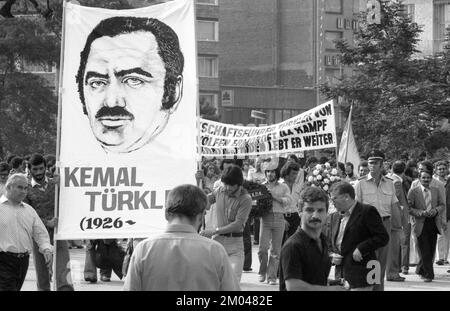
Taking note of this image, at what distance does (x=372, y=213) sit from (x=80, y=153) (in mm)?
3218

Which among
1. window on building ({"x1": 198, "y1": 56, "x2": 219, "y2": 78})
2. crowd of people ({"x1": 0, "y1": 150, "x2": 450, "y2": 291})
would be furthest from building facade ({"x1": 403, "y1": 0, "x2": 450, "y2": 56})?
crowd of people ({"x1": 0, "y1": 150, "x2": 450, "y2": 291})

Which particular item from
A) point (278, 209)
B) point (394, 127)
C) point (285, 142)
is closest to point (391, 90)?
point (394, 127)

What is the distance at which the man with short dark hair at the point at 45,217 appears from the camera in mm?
12977

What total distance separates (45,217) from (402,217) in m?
6.23

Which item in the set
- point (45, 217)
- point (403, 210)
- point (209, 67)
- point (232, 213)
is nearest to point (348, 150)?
point (403, 210)

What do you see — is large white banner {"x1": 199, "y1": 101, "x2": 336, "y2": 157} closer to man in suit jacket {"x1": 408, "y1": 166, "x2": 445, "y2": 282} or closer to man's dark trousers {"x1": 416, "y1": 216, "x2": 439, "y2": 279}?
man in suit jacket {"x1": 408, "y1": 166, "x2": 445, "y2": 282}

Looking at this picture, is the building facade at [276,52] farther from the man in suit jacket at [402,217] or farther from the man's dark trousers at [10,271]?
the man's dark trousers at [10,271]

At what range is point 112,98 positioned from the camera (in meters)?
11.9

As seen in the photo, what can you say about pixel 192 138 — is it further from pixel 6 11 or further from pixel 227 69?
pixel 227 69

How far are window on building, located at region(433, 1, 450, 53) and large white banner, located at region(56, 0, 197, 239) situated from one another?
48.8m

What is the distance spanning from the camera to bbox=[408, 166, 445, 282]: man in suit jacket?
17.4 meters

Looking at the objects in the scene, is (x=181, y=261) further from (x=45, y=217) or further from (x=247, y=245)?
(x=247, y=245)

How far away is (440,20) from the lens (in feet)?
197

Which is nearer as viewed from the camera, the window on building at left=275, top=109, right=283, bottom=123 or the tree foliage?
the tree foliage
